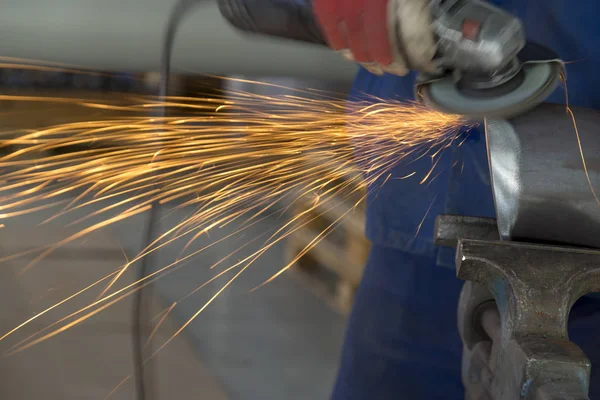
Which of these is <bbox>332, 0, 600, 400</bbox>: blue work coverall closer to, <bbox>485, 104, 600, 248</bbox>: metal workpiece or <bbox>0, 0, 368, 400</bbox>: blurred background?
<bbox>485, 104, 600, 248</bbox>: metal workpiece

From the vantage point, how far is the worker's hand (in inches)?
26.3

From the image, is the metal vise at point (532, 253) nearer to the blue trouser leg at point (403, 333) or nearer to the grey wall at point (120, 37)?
the blue trouser leg at point (403, 333)

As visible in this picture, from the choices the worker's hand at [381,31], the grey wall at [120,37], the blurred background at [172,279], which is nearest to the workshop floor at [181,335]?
the blurred background at [172,279]

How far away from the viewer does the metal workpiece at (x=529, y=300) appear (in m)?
0.57

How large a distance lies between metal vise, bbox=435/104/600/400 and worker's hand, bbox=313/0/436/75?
0.42 ft

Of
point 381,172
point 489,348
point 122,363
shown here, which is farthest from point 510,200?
point 122,363

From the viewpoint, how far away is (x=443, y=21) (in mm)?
669

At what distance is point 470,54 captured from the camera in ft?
2.20

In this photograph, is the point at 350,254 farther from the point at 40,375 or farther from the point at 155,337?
the point at 40,375

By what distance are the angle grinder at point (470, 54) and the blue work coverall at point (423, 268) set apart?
182mm

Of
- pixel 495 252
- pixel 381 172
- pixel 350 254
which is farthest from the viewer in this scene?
pixel 350 254

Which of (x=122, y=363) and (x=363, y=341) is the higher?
(x=363, y=341)

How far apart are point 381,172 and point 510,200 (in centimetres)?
45

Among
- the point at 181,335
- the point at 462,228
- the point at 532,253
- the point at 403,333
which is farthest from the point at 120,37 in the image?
the point at 532,253
